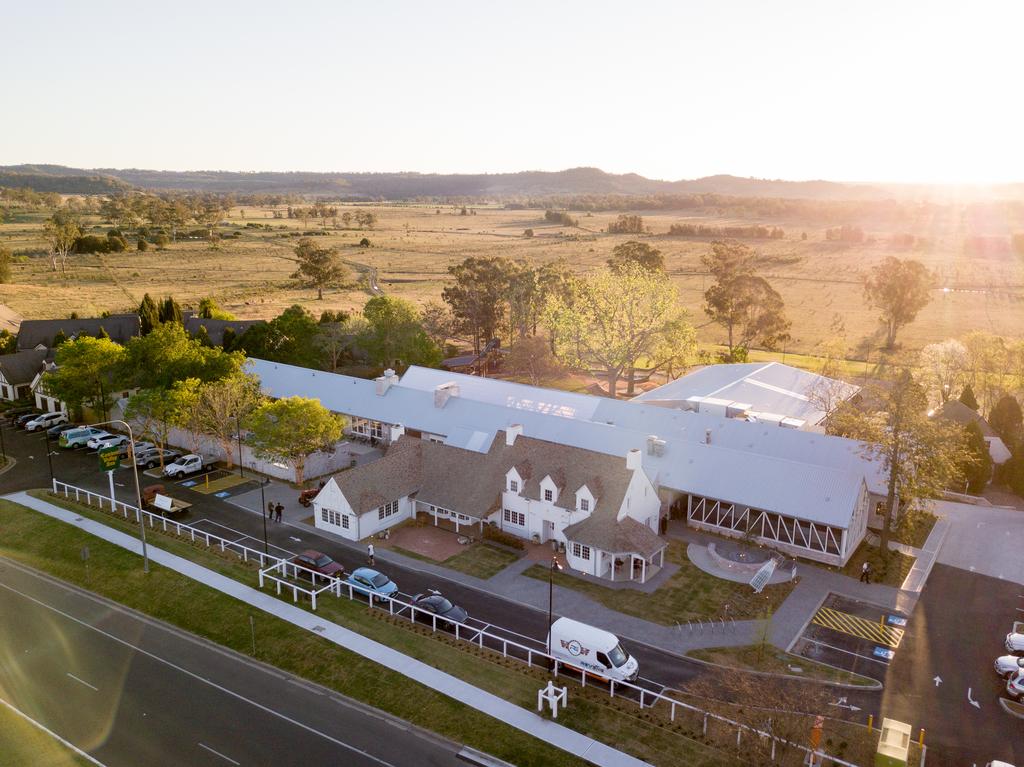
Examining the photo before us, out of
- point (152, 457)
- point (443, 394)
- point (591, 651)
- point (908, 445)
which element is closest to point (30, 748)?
point (591, 651)

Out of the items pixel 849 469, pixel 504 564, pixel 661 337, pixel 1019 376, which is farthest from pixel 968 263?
pixel 504 564

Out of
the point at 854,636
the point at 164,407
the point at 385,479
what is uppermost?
the point at 164,407

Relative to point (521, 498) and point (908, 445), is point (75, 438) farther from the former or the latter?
point (908, 445)

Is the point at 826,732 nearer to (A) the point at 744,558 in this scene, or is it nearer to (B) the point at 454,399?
(A) the point at 744,558

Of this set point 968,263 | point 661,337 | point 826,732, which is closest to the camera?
point 826,732

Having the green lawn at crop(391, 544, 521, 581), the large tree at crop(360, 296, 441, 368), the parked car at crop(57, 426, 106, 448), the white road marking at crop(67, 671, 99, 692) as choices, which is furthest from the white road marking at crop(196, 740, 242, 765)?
the large tree at crop(360, 296, 441, 368)

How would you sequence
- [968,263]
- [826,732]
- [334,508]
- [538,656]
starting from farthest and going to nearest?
[968,263] < [334,508] < [538,656] < [826,732]
